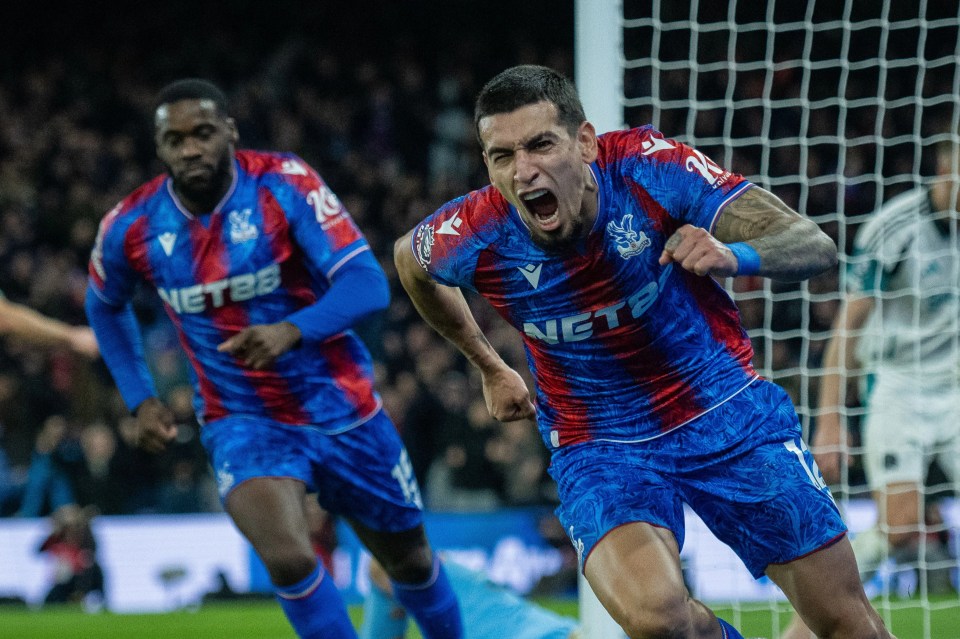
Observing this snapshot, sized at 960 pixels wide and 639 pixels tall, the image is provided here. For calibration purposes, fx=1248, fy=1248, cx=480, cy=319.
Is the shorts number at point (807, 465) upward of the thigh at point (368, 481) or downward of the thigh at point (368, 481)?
upward

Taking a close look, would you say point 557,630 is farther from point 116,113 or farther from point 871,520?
point 116,113

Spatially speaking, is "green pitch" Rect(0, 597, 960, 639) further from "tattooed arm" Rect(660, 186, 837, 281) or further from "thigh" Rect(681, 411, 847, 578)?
"tattooed arm" Rect(660, 186, 837, 281)

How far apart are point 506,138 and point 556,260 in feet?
1.26

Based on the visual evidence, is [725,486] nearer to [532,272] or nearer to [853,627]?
[853,627]

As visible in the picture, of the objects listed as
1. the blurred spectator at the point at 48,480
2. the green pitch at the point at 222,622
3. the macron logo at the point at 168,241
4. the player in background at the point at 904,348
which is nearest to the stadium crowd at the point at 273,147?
the blurred spectator at the point at 48,480

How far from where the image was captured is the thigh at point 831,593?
3.30m

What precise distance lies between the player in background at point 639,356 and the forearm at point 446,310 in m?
0.16

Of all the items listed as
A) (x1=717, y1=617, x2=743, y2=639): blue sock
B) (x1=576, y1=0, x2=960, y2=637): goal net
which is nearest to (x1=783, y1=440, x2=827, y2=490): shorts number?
(x1=717, y1=617, x2=743, y2=639): blue sock

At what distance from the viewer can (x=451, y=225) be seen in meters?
3.62

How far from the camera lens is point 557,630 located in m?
5.66

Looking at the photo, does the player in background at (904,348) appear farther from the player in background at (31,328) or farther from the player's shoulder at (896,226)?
the player in background at (31,328)

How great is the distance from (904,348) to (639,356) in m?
2.81

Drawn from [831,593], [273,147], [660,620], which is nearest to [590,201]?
[660,620]

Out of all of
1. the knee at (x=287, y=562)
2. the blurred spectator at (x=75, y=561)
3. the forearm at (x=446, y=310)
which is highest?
the forearm at (x=446, y=310)
